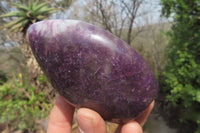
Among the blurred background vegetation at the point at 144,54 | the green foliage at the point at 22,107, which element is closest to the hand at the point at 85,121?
the blurred background vegetation at the point at 144,54

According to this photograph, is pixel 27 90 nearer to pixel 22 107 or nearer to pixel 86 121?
pixel 22 107

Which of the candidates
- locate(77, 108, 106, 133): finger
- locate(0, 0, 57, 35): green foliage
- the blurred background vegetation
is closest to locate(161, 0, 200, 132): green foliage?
the blurred background vegetation

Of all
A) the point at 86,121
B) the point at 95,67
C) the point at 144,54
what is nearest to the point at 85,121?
the point at 86,121

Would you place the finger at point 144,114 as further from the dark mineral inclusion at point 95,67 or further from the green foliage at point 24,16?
the green foliage at point 24,16

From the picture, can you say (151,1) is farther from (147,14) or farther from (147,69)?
(147,69)

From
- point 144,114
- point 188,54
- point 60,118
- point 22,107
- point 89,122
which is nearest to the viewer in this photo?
point 89,122

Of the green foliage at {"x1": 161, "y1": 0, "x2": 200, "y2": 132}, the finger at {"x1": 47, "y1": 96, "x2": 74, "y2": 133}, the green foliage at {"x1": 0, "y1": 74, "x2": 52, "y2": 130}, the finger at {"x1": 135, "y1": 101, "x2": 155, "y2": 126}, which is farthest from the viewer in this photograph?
the green foliage at {"x1": 0, "y1": 74, "x2": 52, "y2": 130}

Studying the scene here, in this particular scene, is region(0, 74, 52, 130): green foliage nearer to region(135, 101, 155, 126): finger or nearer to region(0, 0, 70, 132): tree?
region(0, 0, 70, 132): tree

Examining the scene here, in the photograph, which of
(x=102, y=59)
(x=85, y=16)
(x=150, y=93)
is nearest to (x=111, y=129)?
(x=150, y=93)
